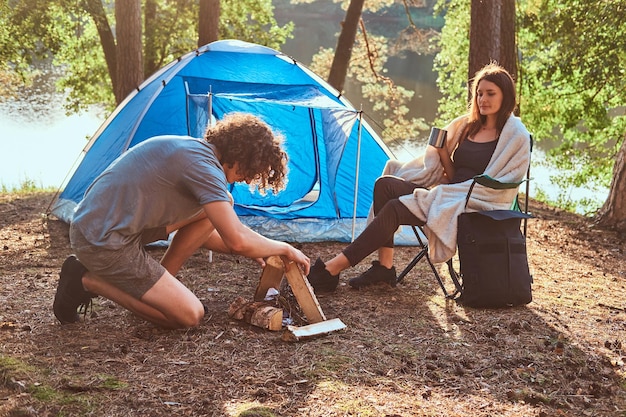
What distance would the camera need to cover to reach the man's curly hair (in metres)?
2.73

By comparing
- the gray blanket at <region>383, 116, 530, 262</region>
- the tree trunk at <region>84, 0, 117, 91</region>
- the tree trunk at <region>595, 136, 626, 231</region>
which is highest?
the tree trunk at <region>84, 0, 117, 91</region>

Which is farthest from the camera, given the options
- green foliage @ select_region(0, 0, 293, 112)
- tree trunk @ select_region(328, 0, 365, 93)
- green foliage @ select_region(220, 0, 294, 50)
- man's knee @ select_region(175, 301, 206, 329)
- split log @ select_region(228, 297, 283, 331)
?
green foliage @ select_region(220, 0, 294, 50)

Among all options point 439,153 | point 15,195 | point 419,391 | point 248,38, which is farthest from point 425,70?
point 419,391

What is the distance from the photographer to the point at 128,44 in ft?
23.0

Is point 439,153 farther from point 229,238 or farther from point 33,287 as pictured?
point 33,287

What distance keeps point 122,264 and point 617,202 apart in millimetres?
4256

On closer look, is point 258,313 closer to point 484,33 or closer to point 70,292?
point 70,292

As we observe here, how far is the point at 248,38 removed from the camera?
11320 mm

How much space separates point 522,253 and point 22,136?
44.0 ft

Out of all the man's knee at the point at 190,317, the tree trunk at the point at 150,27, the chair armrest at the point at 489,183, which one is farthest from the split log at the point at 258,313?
the tree trunk at the point at 150,27

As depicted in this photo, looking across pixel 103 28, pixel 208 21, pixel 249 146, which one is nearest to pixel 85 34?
pixel 103 28

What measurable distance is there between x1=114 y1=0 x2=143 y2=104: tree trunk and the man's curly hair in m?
4.35

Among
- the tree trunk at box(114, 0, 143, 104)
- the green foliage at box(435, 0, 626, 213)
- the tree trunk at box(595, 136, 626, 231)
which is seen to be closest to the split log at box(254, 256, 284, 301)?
the tree trunk at box(595, 136, 626, 231)

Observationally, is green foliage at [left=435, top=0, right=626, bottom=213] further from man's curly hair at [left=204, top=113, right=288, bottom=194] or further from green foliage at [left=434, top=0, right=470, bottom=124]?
man's curly hair at [left=204, top=113, right=288, bottom=194]
